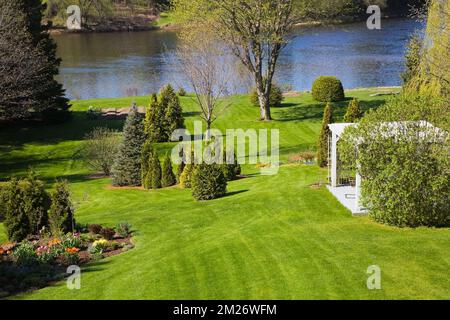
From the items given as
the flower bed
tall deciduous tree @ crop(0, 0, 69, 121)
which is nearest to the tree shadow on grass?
tall deciduous tree @ crop(0, 0, 69, 121)

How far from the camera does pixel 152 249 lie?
1638 cm

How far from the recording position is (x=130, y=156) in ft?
95.0

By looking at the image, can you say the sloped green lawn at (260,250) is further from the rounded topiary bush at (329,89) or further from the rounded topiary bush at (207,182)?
the rounded topiary bush at (329,89)

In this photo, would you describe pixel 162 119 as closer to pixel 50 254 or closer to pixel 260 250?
pixel 50 254

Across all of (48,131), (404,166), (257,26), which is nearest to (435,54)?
(257,26)

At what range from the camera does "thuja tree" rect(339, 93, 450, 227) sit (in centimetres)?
1609

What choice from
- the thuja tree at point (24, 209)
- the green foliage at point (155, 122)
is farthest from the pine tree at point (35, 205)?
the green foliage at point (155, 122)

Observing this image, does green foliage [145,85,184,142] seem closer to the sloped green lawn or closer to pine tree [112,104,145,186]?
pine tree [112,104,145,186]

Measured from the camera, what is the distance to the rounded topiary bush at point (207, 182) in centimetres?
2209

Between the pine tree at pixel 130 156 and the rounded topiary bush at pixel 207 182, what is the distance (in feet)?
23.3

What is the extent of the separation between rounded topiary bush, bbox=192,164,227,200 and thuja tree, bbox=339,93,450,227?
6.06 metres

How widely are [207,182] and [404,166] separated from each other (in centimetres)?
806
